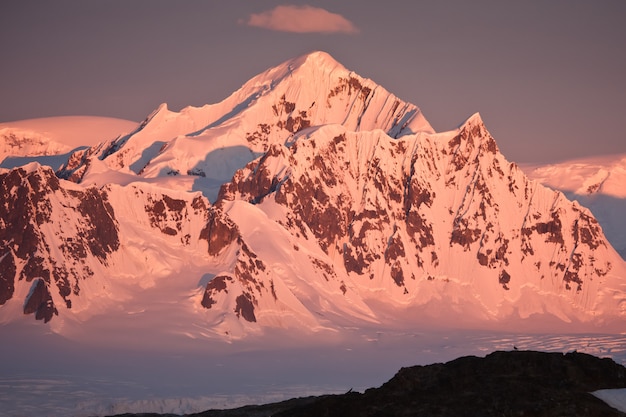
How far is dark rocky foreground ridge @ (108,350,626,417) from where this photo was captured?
96.6m

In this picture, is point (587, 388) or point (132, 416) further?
point (132, 416)

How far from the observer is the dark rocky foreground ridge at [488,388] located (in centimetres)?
9656

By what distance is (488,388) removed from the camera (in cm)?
9950

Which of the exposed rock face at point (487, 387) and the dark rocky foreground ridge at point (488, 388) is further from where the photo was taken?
the exposed rock face at point (487, 387)

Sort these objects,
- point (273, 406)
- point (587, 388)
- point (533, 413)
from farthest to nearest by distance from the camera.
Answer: point (273, 406), point (587, 388), point (533, 413)

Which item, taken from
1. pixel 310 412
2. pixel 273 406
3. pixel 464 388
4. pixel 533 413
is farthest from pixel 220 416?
pixel 533 413

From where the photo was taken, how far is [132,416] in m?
141

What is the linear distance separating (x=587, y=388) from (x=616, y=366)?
365 centimetres

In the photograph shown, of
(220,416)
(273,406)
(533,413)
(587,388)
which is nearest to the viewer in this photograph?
(533,413)

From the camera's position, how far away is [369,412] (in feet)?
330

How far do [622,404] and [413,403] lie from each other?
14.2m

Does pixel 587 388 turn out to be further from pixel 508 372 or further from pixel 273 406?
pixel 273 406

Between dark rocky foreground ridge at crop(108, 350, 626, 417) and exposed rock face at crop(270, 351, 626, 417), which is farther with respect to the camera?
→ exposed rock face at crop(270, 351, 626, 417)

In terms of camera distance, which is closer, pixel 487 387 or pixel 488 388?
pixel 488 388
